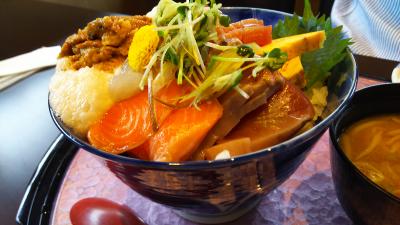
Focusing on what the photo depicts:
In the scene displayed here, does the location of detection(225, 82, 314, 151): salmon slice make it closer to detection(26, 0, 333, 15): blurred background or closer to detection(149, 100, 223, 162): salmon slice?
detection(149, 100, 223, 162): salmon slice

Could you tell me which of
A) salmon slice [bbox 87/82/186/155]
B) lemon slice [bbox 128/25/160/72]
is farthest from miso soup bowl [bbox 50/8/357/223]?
lemon slice [bbox 128/25/160/72]

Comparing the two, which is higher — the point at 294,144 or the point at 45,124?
the point at 294,144

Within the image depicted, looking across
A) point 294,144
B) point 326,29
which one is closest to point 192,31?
point 294,144

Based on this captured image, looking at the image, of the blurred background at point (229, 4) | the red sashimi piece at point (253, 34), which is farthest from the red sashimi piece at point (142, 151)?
the blurred background at point (229, 4)

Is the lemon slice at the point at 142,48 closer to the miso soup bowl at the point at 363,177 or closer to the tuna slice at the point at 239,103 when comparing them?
the tuna slice at the point at 239,103

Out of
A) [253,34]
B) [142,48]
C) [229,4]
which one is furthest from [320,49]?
[229,4]

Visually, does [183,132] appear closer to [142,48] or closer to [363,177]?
[142,48]

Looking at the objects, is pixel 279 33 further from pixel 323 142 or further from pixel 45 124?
pixel 45 124
